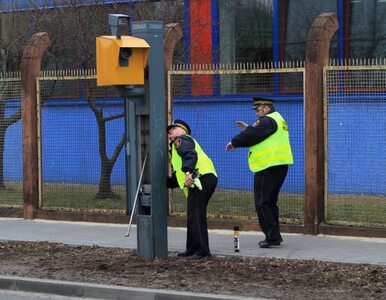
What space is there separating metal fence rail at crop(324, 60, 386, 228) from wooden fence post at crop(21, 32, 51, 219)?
17.3 feet

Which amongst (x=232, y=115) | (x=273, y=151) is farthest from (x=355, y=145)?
(x=232, y=115)

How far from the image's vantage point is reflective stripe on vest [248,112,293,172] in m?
9.40

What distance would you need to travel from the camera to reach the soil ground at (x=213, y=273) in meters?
7.22

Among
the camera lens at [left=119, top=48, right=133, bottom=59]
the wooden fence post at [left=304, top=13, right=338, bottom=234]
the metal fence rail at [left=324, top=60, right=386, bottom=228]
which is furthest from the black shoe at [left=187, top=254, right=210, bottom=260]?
the camera lens at [left=119, top=48, right=133, bottom=59]

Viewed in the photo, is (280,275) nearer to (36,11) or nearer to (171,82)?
(171,82)

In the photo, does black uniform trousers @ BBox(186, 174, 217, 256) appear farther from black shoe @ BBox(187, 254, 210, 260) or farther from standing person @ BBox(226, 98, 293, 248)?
standing person @ BBox(226, 98, 293, 248)

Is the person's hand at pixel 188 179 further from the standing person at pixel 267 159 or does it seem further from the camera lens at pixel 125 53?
the camera lens at pixel 125 53

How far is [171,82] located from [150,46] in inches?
117

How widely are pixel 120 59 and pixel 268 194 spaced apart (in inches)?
111

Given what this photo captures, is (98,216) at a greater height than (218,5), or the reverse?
(218,5)

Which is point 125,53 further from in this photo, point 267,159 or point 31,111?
point 31,111

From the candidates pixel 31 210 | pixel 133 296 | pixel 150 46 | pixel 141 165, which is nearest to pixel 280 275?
pixel 133 296

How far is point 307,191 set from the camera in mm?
10461

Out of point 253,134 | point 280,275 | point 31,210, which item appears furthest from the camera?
point 31,210
